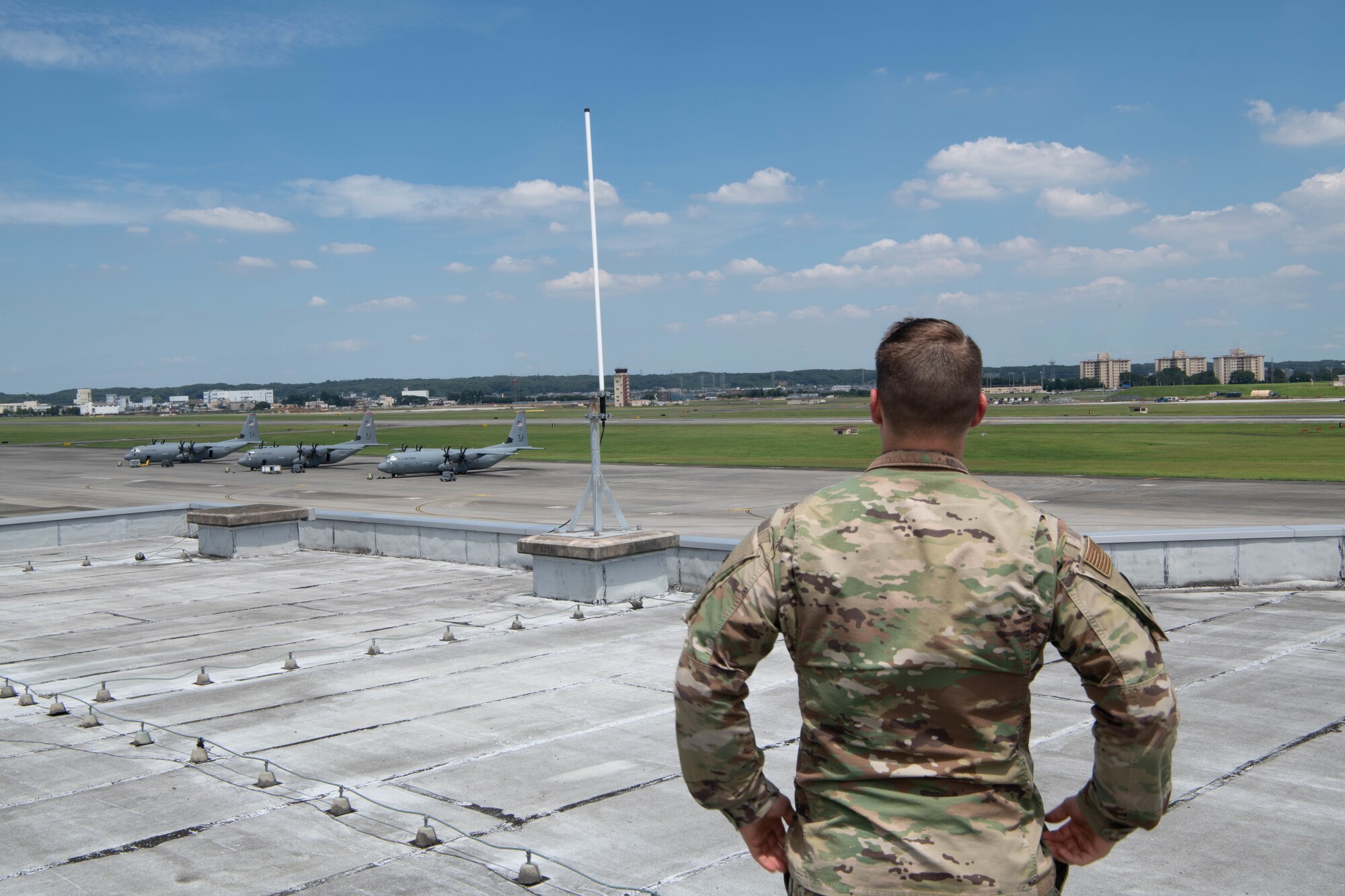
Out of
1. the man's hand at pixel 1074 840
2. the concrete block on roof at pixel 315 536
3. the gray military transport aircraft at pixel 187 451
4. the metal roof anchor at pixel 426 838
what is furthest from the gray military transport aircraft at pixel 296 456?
the man's hand at pixel 1074 840

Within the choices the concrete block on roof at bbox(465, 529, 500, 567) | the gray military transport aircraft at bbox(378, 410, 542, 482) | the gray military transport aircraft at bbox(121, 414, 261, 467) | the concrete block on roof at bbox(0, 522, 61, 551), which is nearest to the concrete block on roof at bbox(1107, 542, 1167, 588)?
the concrete block on roof at bbox(465, 529, 500, 567)

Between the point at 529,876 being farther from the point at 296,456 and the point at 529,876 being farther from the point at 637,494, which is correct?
the point at 296,456

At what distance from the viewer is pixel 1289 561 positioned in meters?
15.6

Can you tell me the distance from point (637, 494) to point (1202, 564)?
27430 mm

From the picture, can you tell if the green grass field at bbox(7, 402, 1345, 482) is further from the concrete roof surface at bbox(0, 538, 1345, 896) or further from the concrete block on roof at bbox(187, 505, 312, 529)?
the concrete roof surface at bbox(0, 538, 1345, 896)

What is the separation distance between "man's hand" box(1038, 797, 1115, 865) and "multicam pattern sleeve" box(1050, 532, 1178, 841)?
2.5 inches

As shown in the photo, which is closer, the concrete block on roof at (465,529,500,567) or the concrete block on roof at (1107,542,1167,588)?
the concrete block on roof at (1107,542,1167,588)

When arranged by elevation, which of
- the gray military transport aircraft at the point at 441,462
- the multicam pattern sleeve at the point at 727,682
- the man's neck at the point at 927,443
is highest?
the man's neck at the point at 927,443

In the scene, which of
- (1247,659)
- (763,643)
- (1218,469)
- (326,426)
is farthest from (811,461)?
(326,426)

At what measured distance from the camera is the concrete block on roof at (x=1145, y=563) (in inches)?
614

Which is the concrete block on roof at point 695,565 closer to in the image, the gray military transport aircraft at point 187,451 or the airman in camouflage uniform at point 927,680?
the airman in camouflage uniform at point 927,680

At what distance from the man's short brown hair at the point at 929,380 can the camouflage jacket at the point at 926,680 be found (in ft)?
0.69

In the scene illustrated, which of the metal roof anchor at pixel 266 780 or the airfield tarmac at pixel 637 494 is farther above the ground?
the metal roof anchor at pixel 266 780

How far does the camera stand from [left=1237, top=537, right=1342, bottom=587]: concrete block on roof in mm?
15492
